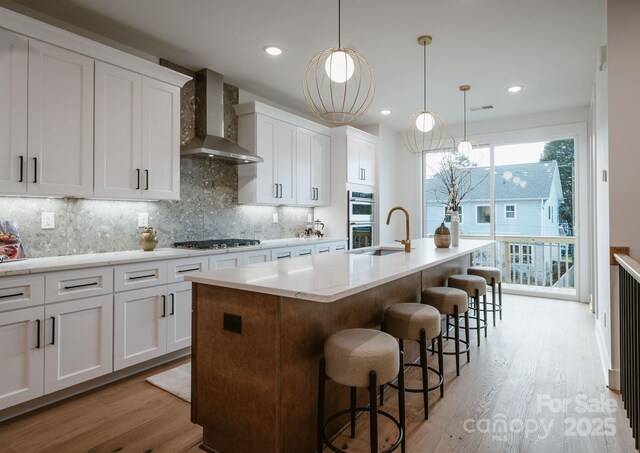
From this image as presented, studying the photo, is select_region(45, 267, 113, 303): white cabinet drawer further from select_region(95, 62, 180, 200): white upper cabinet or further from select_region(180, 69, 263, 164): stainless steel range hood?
select_region(180, 69, 263, 164): stainless steel range hood

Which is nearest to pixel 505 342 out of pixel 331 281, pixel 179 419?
pixel 331 281

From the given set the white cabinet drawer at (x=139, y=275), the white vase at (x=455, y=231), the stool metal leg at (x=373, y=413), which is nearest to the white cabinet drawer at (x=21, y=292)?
the white cabinet drawer at (x=139, y=275)

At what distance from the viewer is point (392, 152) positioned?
6797 mm

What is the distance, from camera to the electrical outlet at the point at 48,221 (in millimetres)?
2908

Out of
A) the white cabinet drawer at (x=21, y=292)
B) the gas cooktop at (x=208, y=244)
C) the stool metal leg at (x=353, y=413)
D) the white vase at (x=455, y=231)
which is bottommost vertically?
the stool metal leg at (x=353, y=413)

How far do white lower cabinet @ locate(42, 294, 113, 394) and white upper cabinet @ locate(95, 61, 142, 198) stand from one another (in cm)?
91

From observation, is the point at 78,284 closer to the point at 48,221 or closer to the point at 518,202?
the point at 48,221

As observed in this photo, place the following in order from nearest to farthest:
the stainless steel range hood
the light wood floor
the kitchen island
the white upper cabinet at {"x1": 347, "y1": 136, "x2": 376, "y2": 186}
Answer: the kitchen island < the light wood floor < the stainless steel range hood < the white upper cabinet at {"x1": 347, "y1": 136, "x2": 376, "y2": 186}

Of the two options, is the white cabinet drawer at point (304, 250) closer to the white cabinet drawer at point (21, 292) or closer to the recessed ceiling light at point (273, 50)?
the recessed ceiling light at point (273, 50)

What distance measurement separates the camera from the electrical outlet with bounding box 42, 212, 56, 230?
2.91m

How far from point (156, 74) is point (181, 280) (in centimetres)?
183

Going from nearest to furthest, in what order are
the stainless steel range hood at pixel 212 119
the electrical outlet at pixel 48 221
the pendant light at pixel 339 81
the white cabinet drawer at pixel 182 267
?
1. the pendant light at pixel 339 81
2. the electrical outlet at pixel 48 221
3. the white cabinet drawer at pixel 182 267
4. the stainless steel range hood at pixel 212 119

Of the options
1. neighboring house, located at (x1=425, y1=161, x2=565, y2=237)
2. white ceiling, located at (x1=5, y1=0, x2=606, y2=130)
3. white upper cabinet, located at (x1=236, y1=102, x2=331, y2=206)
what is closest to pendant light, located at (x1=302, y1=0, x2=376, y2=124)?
white ceiling, located at (x1=5, y1=0, x2=606, y2=130)

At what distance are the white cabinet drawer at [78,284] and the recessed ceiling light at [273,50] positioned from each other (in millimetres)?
2403
